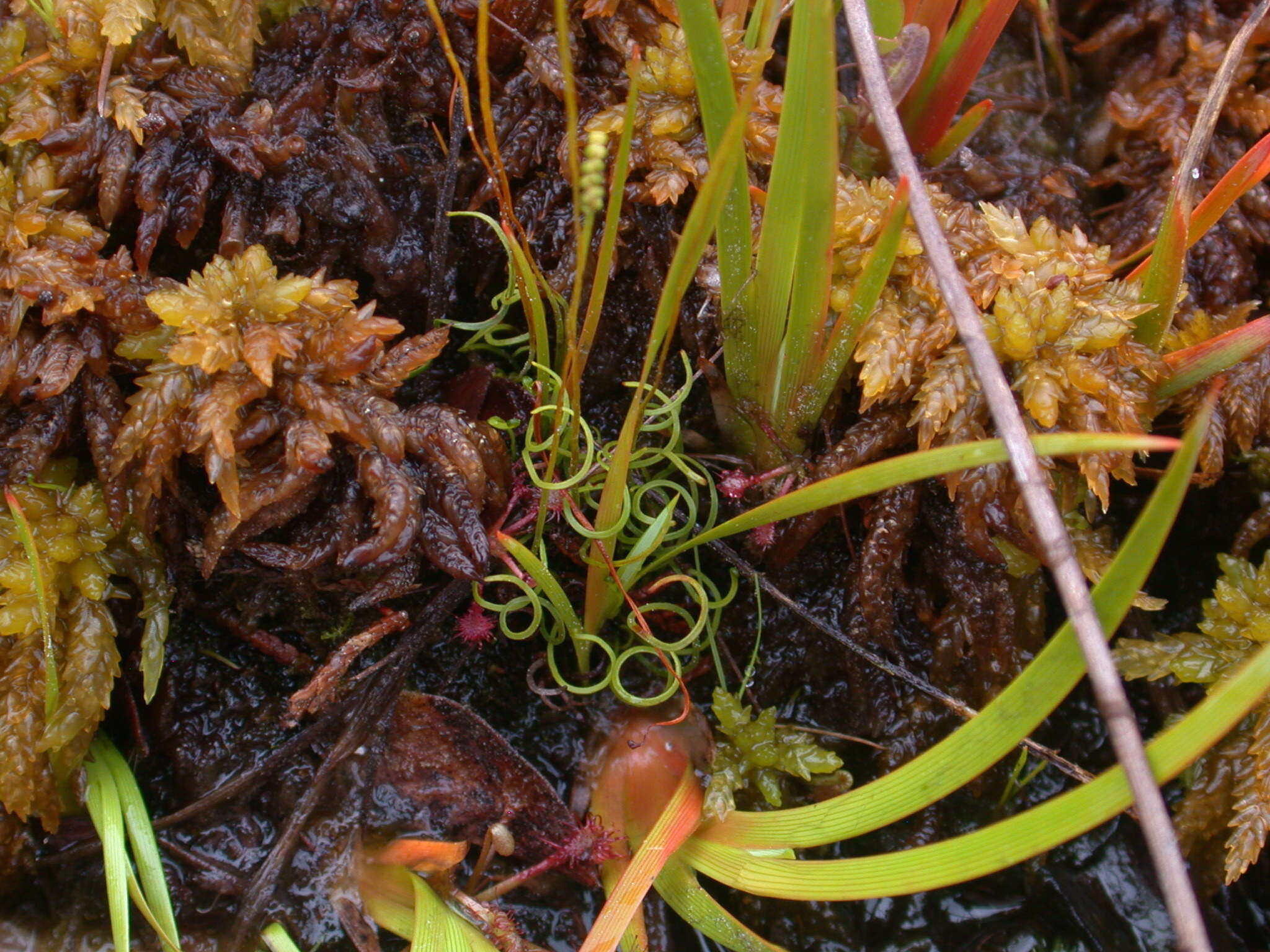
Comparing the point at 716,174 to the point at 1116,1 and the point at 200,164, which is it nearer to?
the point at 200,164

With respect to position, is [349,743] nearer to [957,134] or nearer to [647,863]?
[647,863]

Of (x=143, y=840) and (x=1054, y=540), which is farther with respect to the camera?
(x=143, y=840)

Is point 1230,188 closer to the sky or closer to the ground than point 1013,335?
closer to the sky

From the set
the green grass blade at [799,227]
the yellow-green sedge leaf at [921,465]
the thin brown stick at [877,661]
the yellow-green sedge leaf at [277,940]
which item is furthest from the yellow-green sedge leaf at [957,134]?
the yellow-green sedge leaf at [277,940]

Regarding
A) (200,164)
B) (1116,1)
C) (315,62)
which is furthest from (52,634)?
(1116,1)

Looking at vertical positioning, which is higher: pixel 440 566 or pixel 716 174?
pixel 716 174

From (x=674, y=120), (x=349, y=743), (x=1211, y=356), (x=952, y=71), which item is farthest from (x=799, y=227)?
(x=349, y=743)

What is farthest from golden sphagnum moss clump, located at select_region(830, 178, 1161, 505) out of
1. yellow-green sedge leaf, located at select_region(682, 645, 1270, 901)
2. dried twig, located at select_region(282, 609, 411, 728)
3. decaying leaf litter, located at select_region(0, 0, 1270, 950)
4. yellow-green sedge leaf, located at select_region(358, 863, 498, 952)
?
yellow-green sedge leaf, located at select_region(358, 863, 498, 952)

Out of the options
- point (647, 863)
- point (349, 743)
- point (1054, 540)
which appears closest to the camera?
point (1054, 540)
